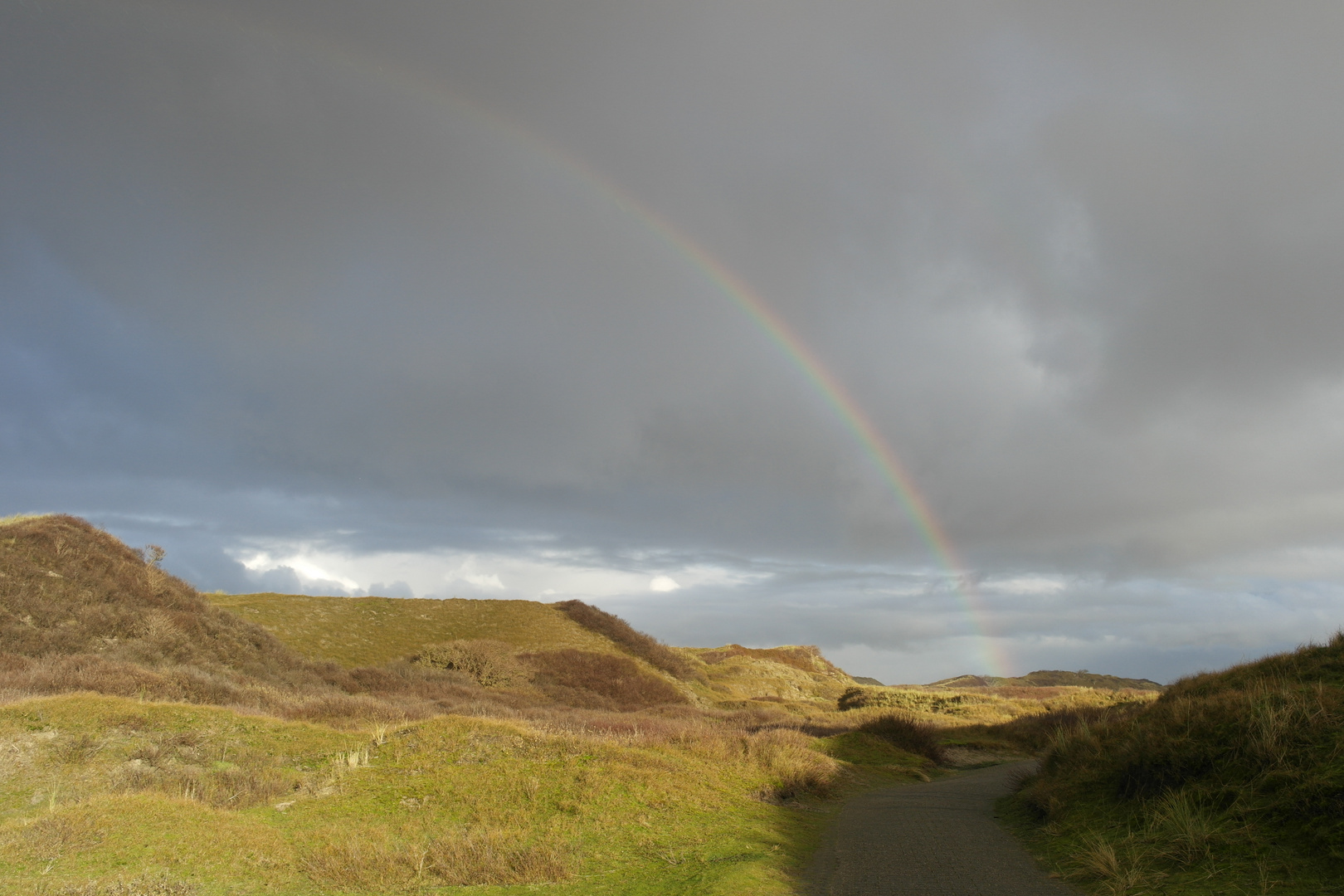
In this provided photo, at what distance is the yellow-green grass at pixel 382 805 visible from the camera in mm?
9898

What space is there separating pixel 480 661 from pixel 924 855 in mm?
37601

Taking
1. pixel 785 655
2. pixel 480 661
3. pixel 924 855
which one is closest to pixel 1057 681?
pixel 785 655

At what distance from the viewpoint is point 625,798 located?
45.9 feet

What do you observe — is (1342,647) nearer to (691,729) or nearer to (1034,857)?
(1034,857)

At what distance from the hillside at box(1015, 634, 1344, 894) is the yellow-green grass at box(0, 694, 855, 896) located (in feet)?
14.8

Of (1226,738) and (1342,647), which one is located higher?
(1342,647)

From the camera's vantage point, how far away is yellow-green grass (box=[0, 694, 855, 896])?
9898 millimetres

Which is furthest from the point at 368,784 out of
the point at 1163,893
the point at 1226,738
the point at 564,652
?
the point at 564,652

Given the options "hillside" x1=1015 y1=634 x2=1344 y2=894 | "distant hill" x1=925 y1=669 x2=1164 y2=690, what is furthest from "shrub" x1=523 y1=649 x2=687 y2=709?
"distant hill" x1=925 y1=669 x2=1164 y2=690

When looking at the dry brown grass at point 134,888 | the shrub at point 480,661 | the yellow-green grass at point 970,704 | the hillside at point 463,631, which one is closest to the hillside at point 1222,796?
the dry brown grass at point 134,888

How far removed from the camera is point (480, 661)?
44.3 m

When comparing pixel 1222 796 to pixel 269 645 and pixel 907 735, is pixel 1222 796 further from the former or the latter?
pixel 269 645

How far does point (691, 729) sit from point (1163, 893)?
1540 centimetres

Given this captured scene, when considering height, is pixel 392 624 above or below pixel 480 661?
above
